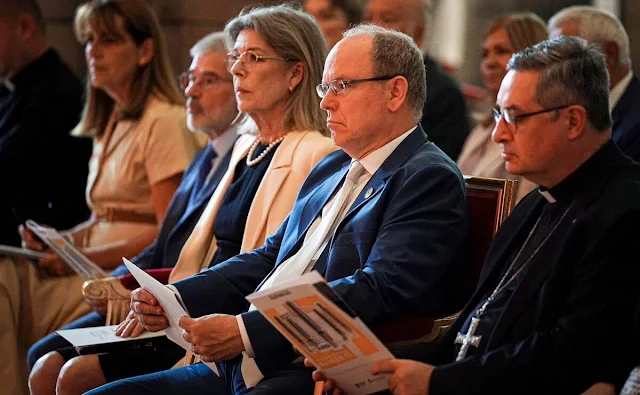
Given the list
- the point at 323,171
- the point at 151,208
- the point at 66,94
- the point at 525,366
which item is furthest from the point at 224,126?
A: the point at 525,366

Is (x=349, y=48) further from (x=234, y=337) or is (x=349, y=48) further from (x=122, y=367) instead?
(x=122, y=367)

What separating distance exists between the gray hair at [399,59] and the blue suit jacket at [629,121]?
145 cm

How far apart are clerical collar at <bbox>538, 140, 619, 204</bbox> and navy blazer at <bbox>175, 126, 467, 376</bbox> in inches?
17.5

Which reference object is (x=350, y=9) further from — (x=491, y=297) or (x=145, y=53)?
(x=491, y=297)

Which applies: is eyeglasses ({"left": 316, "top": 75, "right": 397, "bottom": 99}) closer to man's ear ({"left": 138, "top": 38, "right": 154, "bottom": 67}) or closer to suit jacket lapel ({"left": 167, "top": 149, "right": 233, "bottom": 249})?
suit jacket lapel ({"left": 167, "top": 149, "right": 233, "bottom": 249})

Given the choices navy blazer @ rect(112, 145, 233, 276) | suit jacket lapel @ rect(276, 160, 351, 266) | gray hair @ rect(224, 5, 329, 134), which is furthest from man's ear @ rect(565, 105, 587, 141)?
navy blazer @ rect(112, 145, 233, 276)

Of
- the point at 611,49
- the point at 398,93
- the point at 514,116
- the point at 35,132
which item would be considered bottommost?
the point at 35,132

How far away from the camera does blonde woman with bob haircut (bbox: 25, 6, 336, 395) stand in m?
3.88

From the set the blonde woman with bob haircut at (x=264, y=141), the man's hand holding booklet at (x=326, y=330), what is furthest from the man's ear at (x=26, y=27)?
the man's hand holding booklet at (x=326, y=330)

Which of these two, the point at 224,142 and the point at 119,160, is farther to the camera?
the point at 119,160

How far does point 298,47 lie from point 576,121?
1577 millimetres

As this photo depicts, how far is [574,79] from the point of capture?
8.76ft

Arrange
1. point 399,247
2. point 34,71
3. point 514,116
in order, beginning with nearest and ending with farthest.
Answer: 1. point 514,116
2. point 399,247
3. point 34,71

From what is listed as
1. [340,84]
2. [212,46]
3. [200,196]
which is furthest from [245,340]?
[212,46]
